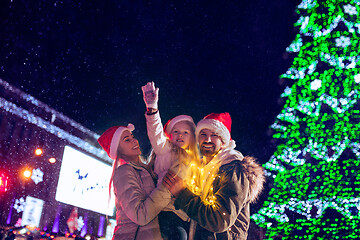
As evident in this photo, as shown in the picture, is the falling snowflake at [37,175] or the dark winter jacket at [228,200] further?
the falling snowflake at [37,175]

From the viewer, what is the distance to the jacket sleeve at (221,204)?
1.89 m

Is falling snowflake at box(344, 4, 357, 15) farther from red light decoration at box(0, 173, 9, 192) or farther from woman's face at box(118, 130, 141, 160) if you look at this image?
red light decoration at box(0, 173, 9, 192)

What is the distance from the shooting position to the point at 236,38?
5207 mm

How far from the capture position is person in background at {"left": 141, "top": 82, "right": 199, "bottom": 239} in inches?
77.9

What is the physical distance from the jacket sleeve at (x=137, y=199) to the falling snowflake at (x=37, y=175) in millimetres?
3133

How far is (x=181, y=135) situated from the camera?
108 inches

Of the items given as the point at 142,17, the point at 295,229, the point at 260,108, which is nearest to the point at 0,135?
the point at 142,17

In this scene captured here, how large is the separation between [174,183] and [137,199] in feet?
0.81

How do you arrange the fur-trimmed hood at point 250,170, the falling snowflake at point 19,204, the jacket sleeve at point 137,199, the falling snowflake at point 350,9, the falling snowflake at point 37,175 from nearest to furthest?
the jacket sleeve at point 137,199 < the fur-trimmed hood at point 250,170 < the falling snowflake at point 19,204 < the falling snowflake at point 37,175 < the falling snowflake at point 350,9

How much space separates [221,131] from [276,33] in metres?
3.53

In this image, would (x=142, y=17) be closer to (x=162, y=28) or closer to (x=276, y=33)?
(x=162, y=28)

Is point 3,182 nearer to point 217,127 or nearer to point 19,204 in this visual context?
point 19,204

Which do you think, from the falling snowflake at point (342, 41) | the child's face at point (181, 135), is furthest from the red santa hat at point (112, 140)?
the falling snowflake at point (342, 41)

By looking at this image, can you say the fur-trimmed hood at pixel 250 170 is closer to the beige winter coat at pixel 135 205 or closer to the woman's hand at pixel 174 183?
the woman's hand at pixel 174 183
